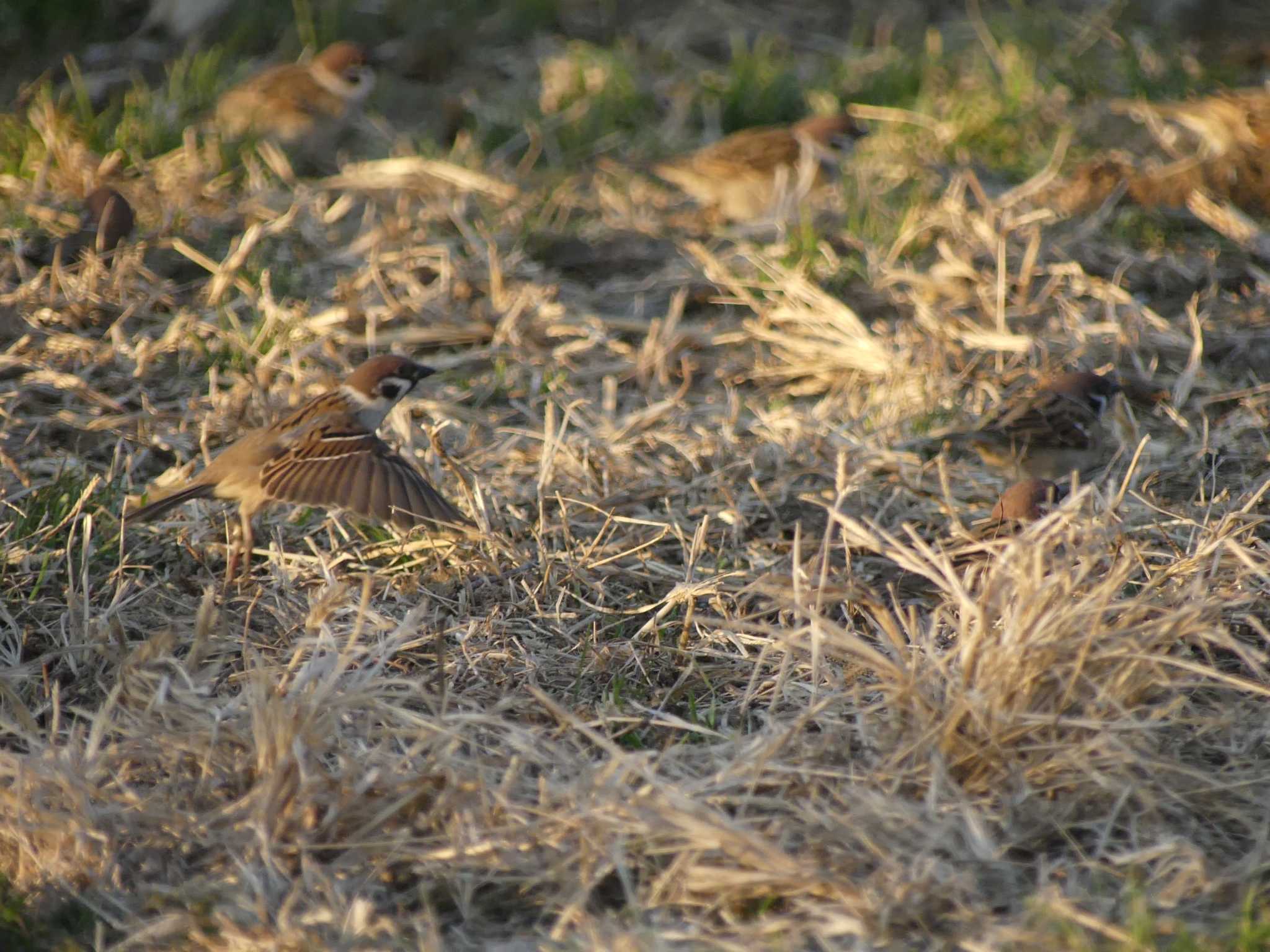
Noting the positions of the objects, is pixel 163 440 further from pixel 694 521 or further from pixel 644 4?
pixel 644 4

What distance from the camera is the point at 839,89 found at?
28.0 ft

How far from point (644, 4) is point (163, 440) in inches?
241

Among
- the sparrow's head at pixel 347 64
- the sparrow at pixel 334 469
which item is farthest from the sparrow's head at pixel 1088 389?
the sparrow's head at pixel 347 64

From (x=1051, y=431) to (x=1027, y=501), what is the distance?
65 cm

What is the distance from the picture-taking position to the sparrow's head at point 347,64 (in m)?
8.00

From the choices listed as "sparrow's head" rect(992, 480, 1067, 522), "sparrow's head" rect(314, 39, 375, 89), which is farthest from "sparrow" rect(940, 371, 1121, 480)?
"sparrow's head" rect(314, 39, 375, 89)

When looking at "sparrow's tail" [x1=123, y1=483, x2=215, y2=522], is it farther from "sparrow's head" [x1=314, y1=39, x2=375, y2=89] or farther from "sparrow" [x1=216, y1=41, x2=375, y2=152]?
"sparrow's head" [x1=314, y1=39, x2=375, y2=89]

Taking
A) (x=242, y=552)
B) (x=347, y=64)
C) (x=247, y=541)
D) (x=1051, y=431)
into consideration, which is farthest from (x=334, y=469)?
(x=347, y=64)

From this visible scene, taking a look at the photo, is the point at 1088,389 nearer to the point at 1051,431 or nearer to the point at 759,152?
the point at 1051,431

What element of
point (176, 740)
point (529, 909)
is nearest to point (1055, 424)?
point (529, 909)

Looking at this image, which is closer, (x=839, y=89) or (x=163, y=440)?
(x=163, y=440)

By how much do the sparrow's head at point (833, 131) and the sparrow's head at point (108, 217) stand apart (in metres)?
3.34

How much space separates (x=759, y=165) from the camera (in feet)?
24.1

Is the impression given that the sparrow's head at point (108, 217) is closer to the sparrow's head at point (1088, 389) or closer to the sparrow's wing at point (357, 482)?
the sparrow's wing at point (357, 482)
